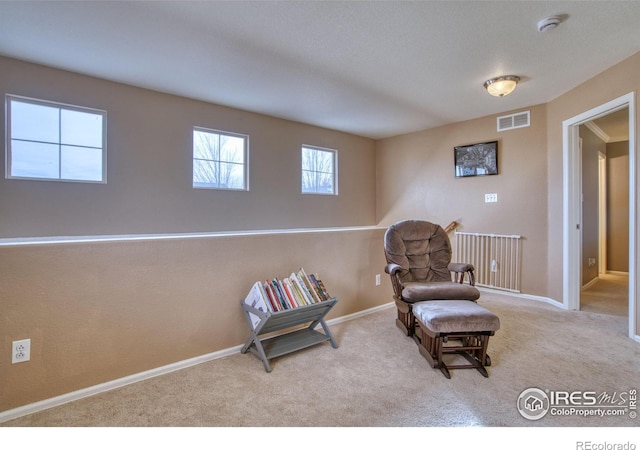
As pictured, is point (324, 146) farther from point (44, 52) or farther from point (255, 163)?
point (44, 52)

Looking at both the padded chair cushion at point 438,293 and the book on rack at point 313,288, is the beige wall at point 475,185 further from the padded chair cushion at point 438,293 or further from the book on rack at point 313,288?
the book on rack at point 313,288

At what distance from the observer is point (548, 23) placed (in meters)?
2.22

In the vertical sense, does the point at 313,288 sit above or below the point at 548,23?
below

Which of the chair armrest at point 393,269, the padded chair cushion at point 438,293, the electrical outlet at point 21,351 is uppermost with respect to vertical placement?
the chair armrest at point 393,269

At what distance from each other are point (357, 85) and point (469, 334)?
8.55ft

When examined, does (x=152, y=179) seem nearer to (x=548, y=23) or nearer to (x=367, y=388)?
(x=367, y=388)

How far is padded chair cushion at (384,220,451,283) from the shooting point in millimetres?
2994

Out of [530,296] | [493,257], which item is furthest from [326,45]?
[530,296]

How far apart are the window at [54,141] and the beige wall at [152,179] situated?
0.07 meters

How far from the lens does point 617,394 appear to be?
6.10 feet

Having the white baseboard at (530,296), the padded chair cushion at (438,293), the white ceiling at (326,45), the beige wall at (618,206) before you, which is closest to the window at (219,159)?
the white ceiling at (326,45)

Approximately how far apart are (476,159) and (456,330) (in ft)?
10.4

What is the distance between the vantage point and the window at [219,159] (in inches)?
152
